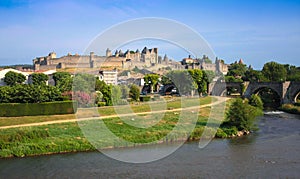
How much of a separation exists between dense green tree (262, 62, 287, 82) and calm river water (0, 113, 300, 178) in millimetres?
37883

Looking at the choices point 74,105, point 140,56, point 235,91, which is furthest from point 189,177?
point 140,56

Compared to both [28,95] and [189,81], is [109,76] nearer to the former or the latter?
[189,81]

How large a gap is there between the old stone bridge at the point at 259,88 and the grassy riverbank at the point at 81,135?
55.0ft

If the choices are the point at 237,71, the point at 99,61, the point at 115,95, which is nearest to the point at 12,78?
the point at 115,95

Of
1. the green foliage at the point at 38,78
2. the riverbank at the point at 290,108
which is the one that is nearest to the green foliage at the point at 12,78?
the green foliage at the point at 38,78

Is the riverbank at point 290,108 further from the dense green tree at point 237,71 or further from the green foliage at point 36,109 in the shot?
Result: the dense green tree at point 237,71

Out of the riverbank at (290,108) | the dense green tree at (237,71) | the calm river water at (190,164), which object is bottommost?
the calm river water at (190,164)

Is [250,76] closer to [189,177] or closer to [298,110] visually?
[298,110]

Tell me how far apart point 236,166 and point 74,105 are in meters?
14.5

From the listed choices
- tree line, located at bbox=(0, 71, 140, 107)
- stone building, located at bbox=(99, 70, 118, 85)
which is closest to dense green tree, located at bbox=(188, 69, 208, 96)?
tree line, located at bbox=(0, 71, 140, 107)

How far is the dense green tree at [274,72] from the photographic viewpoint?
55.0 metres

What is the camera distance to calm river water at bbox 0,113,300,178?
552 inches

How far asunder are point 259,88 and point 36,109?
2853 cm

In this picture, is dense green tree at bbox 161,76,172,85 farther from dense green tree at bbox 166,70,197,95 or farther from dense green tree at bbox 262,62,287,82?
dense green tree at bbox 262,62,287,82
